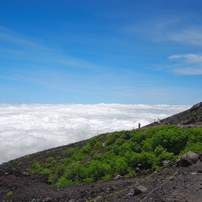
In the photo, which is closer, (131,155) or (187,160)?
(187,160)

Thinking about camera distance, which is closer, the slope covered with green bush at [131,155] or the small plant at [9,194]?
the small plant at [9,194]

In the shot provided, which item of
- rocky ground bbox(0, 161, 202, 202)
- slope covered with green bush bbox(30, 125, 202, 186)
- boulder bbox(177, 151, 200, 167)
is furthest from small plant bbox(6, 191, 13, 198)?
boulder bbox(177, 151, 200, 167)

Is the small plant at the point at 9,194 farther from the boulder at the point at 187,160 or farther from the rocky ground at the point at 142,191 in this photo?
the boulder at the point at 187,160

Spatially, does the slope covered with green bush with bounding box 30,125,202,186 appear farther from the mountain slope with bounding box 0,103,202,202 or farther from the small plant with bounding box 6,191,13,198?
the small plant with bounding box 6,191,13,198

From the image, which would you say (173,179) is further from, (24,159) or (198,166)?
(24,159)

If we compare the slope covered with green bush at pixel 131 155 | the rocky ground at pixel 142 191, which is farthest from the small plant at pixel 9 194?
the slope covered with green bush at pixel 131 155

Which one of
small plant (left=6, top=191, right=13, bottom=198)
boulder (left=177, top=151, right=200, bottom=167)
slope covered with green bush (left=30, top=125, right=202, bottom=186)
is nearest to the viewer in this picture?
boulder (left=177, top=151, right=200, bottom=167)

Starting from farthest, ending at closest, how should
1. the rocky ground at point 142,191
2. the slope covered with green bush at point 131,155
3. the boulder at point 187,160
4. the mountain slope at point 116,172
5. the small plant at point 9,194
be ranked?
the slope covered with green bush at point 131,155
the small plant at point 9,194
the boulder at point 187,160
the mountain slope at point 116,172
the rocky ground at point 142,191

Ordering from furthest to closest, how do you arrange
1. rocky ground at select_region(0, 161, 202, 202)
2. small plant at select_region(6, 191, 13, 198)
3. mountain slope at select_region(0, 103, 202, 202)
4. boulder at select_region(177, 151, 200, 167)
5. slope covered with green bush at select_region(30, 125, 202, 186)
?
slope covered with green bush at select_region(30, 125, 202, 186), small plant at select_region(6, 191, 13, 198), boulder at select_region(177, 151, 200, 167), mountain slope at select_region(0, 103, 202, 202), rocky ground at select_region(0, 161, 202, 202)

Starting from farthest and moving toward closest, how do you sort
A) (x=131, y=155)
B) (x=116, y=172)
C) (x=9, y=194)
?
(x=131, y=155) → (x=116, y=172) → (x=9, y=194)

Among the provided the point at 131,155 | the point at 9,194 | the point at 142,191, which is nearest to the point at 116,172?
the point at 131,155

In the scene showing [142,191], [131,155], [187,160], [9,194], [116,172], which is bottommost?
[9,194]

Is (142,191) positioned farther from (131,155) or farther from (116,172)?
(131,155)

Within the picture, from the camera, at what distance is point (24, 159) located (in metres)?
38.9
